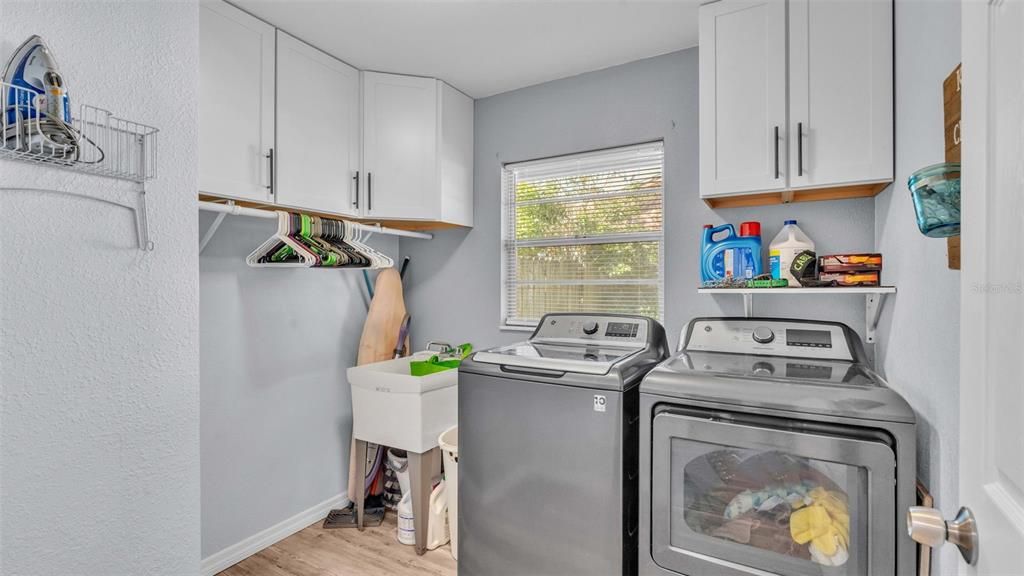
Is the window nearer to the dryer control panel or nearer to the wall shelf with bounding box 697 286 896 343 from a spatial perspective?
the dryer control panel

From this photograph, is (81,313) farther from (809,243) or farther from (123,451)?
(809,243)

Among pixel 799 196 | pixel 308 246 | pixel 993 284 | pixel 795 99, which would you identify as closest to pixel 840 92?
pixel 795 99

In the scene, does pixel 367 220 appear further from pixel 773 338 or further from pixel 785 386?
pixel 785 386

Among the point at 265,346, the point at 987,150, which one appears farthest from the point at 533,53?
the point at 987,150

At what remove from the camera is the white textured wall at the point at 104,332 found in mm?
1119

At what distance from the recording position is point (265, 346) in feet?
8.17

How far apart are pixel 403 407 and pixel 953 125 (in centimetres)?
223

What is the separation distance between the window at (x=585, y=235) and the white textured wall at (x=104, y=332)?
1.74 meters

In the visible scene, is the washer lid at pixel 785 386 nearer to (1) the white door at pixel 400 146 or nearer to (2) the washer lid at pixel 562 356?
(2) the washer lid at pixel 562 356

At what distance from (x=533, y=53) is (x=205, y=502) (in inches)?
101

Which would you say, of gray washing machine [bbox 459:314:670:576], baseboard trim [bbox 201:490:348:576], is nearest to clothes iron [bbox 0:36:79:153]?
gray washing machine [bbox 459:314:670:576]

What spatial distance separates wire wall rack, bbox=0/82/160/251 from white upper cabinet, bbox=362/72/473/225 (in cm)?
132

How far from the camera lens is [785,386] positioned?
4.56 feet

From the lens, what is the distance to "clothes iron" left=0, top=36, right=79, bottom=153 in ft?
3.46
